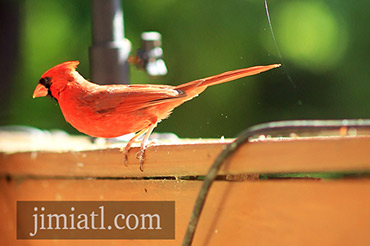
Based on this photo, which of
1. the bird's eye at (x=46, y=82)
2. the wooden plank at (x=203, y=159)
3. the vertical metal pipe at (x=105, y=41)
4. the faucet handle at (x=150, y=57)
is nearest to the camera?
the wooden plank at (x=203, y=159)

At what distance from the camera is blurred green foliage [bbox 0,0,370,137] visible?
2283mm

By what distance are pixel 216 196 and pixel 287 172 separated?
17 cm

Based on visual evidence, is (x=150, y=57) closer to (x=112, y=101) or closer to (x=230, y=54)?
(x=230, y=54)

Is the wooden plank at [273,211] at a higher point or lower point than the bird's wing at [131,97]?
lower

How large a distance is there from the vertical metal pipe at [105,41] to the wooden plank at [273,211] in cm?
77

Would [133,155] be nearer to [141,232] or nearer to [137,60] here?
[141,232]

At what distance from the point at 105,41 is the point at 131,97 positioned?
1.75ft

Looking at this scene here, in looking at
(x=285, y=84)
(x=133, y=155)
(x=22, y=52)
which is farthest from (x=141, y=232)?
(x=22, y=52)

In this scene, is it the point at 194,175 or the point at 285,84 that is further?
the point at 285,84

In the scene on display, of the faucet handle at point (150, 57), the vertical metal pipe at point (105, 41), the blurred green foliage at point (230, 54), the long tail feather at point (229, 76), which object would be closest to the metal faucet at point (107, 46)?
the vertical metal pipe at point (105, 41)

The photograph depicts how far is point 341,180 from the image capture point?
0.96 m

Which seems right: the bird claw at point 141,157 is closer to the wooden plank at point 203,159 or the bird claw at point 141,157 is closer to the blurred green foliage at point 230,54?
the wooden plank at point 203,159

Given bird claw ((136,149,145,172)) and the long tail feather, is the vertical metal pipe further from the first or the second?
bird claw ((136,149,145,172))

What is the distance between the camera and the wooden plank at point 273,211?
95cm
